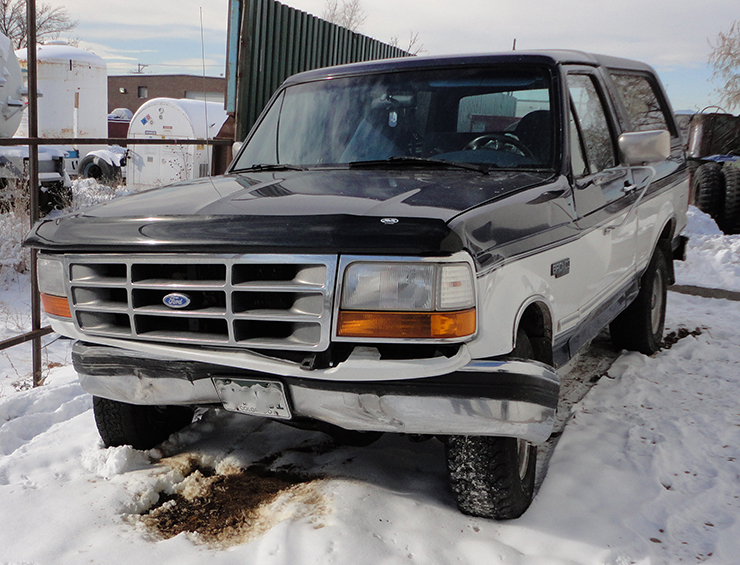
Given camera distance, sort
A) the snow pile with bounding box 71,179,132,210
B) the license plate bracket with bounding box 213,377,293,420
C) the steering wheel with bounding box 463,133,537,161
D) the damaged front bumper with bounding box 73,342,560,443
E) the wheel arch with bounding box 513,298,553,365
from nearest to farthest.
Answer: the damaged front bumper with bounding box 73,342,560,443 → the license plate bracket with bounding box 213,377,293,420 → the wheel arch with bounding box 513,298,553,365 → the steering wheel with bounding box 463,133,537,161 → the snow pile with bounding box 71,179,132,210

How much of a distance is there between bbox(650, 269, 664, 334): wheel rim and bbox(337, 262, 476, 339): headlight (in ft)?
10.0

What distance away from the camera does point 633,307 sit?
485 centimetres

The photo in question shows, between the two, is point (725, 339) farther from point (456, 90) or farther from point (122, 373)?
point (122, 373)

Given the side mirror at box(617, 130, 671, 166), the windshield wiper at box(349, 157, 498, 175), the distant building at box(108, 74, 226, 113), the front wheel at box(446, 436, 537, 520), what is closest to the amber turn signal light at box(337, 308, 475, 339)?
the front wheel at box(446, 436, 537, 520)

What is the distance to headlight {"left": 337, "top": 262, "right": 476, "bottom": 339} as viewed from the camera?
7.19 feet

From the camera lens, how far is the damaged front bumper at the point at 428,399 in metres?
2.30

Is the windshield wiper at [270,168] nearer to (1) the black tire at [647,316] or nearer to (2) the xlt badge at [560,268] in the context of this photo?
(2) the xlt badge at [560,268]

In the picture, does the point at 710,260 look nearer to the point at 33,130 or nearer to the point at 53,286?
the point at 33,130

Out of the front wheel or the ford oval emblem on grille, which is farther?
the front wheel

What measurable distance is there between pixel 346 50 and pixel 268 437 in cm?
751

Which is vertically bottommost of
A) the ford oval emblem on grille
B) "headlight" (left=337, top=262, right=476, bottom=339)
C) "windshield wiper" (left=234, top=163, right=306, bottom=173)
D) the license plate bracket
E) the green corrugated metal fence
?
the license plate bracket

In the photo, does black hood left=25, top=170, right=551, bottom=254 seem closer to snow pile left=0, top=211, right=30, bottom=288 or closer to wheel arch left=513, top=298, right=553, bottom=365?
wheel arch left=513, top=298, right=553, bottom=365

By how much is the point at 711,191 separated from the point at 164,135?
1125cm

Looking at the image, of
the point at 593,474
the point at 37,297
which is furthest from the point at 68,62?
the point at 593,474
